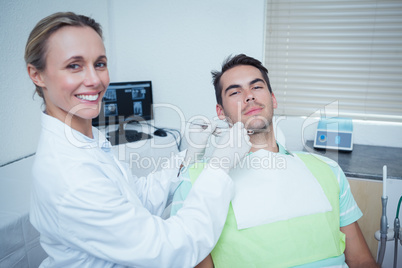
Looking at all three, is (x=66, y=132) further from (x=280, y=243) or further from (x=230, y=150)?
(x=280, y=243)

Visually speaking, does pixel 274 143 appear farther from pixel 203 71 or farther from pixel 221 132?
pixel 203 71

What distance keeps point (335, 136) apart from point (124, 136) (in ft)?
4.73

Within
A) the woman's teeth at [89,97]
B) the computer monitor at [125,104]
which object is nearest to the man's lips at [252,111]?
the woman's teeth at [89,97]

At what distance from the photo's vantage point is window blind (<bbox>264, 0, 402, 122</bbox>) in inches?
75.8

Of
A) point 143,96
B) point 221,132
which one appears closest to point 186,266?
point 221,132

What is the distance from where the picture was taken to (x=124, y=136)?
2037mm

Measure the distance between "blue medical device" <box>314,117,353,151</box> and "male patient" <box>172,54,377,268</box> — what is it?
2.19 feet

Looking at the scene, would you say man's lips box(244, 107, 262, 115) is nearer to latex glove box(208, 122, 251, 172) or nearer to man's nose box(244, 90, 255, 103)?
man's nose box(244, 90, 255, 103)

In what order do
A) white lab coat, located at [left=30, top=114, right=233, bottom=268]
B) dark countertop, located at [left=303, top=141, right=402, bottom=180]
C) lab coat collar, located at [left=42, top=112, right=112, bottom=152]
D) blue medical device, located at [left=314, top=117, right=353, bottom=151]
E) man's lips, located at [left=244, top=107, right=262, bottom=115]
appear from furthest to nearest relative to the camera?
blue medical device, located at [left=314, top=117, right=353, bottom=151], dark countertop, located at [left=303, top=141, right=402, bottom=180], man's lips, located at [left=244, top=107, right=262, bottom=115], lab coat collar, located at [left=42, top=112, right=112, bottom=152], white lab coat, located at [left=30, top=114, right=233, bottom=268]

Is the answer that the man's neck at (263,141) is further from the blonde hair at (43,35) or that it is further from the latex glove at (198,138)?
the blonde hair at (43,35)

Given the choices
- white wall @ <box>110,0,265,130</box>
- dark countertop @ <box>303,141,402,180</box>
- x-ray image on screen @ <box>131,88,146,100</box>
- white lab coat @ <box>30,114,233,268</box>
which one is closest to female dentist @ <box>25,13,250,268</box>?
white lab coat @ <box>30,114,233,268</box>

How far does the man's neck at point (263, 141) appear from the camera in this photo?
130cm

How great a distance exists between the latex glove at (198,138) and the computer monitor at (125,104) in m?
1.02

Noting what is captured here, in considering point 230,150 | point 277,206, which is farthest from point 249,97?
point 277,206
